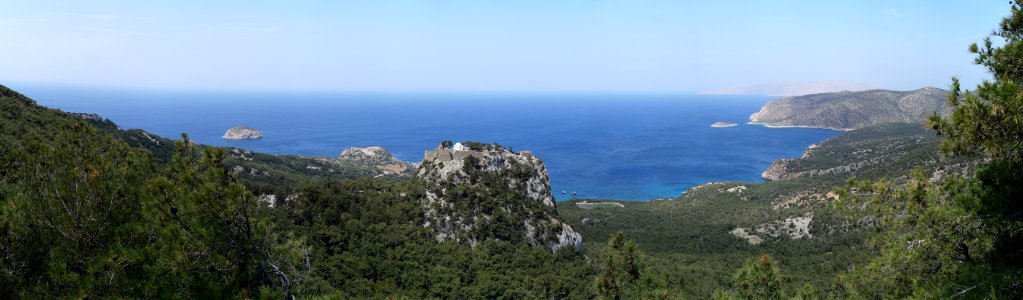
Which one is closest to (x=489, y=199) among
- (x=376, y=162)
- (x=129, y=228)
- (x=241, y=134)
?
(x=129, y=228)

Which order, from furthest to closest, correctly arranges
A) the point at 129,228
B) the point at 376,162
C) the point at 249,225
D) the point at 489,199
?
the point at 376,162 < the point at 489,199 < the point at 249,225 < the point at 129,228

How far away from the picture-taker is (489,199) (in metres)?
38.7

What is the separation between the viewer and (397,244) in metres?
30.7

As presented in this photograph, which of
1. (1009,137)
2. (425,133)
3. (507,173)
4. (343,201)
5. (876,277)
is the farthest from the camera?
(425,133)

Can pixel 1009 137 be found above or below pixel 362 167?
above

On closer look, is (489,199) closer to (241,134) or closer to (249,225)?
(249,225)

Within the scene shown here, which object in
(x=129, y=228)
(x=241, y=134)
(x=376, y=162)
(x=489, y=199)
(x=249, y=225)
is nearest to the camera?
(x=129, y=228)

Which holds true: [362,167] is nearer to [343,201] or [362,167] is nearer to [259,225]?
[343,201]

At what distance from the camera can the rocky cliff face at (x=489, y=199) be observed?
3550 cm

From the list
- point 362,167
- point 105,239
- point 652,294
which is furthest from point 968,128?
point 362,167

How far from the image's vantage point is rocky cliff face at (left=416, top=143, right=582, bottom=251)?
35.5 m

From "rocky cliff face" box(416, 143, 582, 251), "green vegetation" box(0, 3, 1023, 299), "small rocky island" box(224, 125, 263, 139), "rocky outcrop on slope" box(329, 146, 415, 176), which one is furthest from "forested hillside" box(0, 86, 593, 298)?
"small rocky island" box(224, 125, 263, 139)

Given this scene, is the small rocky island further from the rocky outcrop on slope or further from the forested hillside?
the forested hillside

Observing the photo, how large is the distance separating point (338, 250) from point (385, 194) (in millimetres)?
9577
